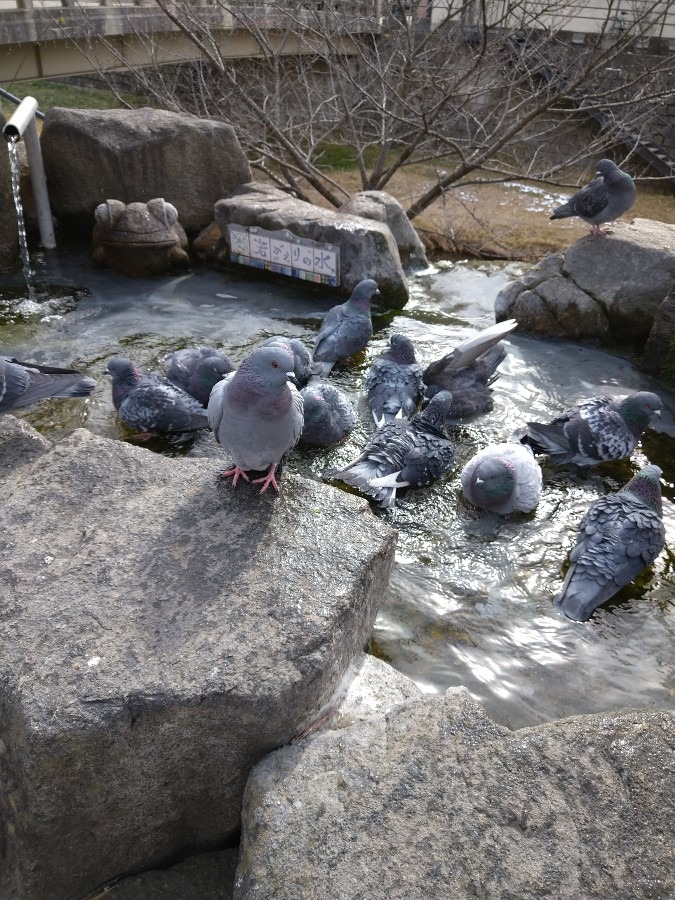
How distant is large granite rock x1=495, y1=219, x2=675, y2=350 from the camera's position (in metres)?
6.92

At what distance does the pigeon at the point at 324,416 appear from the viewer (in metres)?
4.91

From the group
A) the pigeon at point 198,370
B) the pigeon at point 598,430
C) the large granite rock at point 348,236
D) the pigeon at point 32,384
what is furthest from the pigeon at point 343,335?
the pigeon at point 32,384

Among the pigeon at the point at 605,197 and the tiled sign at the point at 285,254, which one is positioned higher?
the pigeon at the point at 605,197

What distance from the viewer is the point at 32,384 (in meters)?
4.07

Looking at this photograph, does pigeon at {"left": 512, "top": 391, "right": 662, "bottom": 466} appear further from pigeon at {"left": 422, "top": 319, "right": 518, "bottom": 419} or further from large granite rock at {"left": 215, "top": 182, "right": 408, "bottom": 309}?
large granite rock at {"left": 215, "top": 182, "right": 408, "bottom": 309}

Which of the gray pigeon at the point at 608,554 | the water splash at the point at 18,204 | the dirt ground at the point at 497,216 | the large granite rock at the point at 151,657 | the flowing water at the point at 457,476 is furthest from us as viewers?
the dirt ground at the point at 497,216

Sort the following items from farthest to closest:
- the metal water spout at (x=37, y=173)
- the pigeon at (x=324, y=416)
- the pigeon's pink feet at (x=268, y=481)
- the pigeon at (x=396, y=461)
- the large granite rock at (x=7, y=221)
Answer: the metal water spout at (x=37, y=173) → the large granite rock at (x=7, y=221) → the pigeon at (x=324, y=416) → the pigeon at (x=396, y=461) → the pigeon's pink feet at (x=268, y=481)

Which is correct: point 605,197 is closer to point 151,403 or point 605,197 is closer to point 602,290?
point 602,290

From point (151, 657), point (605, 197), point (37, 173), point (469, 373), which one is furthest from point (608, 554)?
point (37, 173)

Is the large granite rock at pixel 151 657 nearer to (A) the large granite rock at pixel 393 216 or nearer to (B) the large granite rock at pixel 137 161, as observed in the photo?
(A) the large granite rock at pixel 393 216

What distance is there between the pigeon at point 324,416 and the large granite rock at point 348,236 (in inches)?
104

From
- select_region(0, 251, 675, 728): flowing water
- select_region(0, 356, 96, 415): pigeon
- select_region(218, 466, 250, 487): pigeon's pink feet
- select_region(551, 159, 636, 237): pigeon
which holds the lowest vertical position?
select_region(0, 251, 675, 728): flowing water

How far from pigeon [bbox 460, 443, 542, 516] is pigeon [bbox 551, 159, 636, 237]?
Answer: 358 cm

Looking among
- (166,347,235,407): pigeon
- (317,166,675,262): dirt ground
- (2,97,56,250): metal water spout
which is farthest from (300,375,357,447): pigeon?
(317,166,675,262): dirt ground
